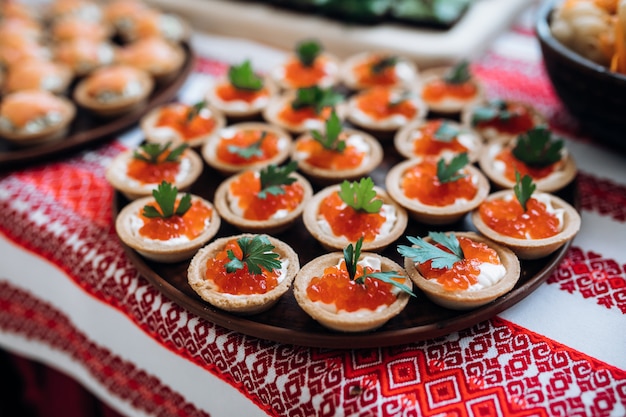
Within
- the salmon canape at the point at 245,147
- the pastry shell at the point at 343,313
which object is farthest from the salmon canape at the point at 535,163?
the salmon canape at the point at 245,147

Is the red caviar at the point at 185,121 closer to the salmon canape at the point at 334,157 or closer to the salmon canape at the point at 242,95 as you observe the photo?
the salmon canape at the point at 242,95

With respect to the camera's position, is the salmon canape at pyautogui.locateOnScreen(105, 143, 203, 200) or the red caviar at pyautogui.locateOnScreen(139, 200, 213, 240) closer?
Answer: the red caviar at pyautogui.locateOnScreen(139, 200, 213, 240)

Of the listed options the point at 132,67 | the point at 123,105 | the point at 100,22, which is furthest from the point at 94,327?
the point at 100,22

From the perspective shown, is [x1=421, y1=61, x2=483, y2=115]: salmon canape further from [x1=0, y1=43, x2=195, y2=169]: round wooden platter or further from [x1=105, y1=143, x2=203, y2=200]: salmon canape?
[x1=0, y1=43, x2=195, y2=169]: round wooden platter

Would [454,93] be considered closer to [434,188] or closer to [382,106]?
[382,106]

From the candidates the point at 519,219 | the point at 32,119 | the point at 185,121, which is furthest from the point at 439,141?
the point at 32,119

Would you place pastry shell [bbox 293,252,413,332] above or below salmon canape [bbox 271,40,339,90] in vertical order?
above

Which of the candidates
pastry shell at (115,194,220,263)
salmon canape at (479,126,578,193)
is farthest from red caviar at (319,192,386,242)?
salmon canape at (479,126,578,193)
